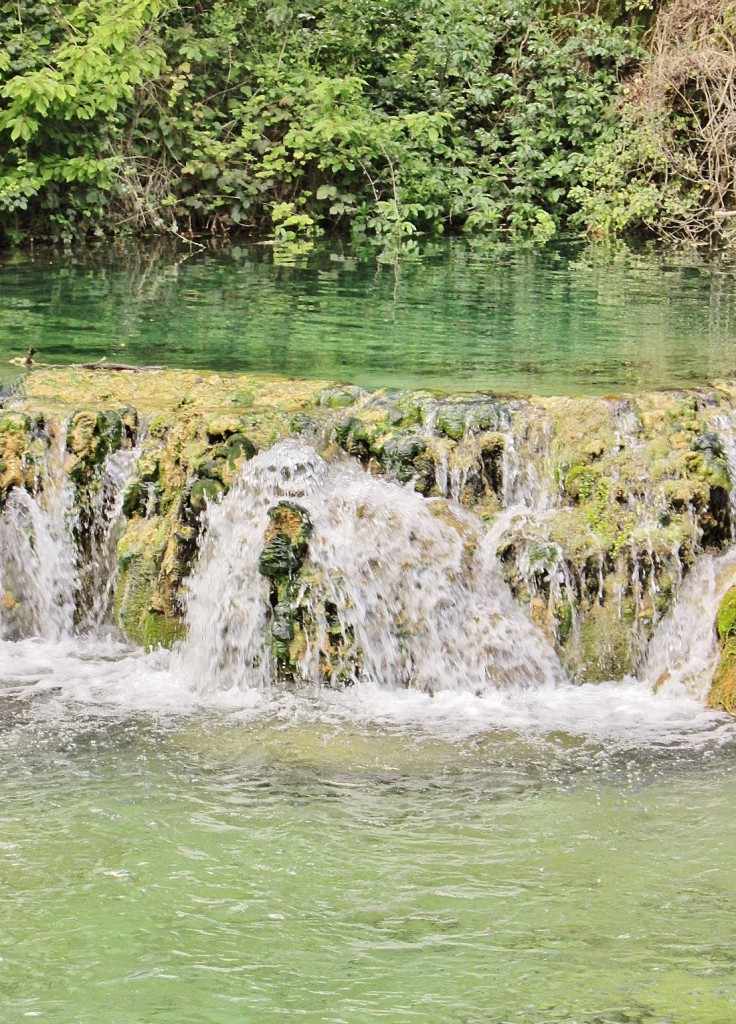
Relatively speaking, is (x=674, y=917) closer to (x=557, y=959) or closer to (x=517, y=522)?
(x=557, y=959)

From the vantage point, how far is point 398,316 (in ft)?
33.9

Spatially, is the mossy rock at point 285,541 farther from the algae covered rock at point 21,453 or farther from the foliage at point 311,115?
the foliage at point 311,115

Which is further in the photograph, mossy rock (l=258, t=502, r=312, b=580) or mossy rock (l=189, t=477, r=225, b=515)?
mossy rock (l=189, t=477, r=225, b=515)

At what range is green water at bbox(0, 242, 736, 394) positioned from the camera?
8.27 meters

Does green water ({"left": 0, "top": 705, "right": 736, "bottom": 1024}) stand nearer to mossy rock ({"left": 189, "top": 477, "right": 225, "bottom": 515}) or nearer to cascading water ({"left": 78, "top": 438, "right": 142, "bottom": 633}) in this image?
cascading water ({"left": 78, "top": 438, "right": 142, "bottom": 633})

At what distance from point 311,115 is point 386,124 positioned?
3.08ft

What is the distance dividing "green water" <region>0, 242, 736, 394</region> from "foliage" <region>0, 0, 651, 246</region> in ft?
3.86

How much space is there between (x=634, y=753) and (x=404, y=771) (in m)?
0.89

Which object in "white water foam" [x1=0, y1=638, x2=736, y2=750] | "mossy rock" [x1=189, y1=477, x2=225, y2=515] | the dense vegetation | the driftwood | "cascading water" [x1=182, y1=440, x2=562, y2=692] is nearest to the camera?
"white water foam" [x1=0, y1=638, x2=736, y2=750]

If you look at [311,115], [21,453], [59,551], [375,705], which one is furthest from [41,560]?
[311,115]

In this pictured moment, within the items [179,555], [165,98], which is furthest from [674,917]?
[165,98]

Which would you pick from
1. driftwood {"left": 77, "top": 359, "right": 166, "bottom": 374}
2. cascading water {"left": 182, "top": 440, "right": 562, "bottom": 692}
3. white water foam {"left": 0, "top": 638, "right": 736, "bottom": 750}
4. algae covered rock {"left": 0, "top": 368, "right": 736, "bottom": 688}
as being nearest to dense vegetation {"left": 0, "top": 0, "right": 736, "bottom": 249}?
driftwood {"left": 77, "top": 359, "right": 166, "bottom": 374}

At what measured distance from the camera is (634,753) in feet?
16.9

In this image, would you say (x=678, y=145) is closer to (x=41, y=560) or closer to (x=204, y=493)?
(x=204, y=493)
